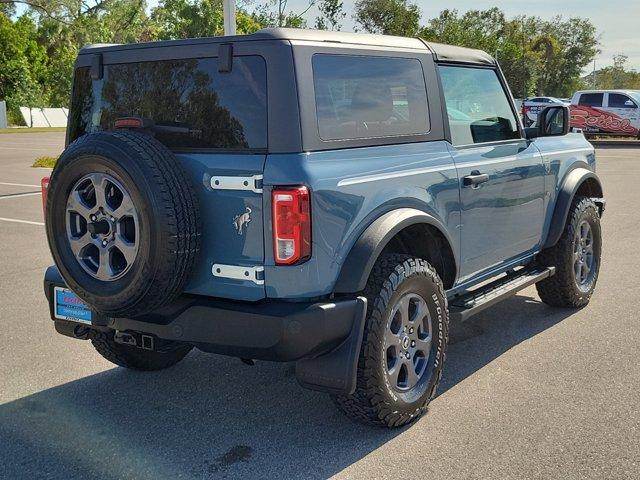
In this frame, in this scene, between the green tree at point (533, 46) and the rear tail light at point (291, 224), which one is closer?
the rear tail light at point (291, 224)

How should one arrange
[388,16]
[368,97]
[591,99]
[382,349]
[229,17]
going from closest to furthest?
1. [382,349]
2. [368,97]
3. [229,17]
4. [591,99]
5. [388,16]

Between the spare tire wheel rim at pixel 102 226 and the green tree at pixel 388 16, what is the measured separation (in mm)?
40995

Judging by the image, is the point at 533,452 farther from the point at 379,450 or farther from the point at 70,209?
the point at 70,209

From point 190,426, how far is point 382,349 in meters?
1.07

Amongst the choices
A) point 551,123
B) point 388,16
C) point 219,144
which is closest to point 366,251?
point 219,144

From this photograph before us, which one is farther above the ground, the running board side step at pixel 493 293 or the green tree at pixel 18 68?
the green tree at pixel 18 68

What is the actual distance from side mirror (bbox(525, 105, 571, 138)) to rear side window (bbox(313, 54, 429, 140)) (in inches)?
52.3

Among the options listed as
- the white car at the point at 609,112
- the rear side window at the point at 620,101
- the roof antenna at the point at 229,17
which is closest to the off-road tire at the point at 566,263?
the roof antenna at the point at 229,17

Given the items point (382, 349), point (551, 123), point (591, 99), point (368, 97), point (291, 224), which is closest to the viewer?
point (291, 224)

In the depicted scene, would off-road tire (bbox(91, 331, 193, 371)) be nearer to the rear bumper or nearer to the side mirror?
the rear bumper

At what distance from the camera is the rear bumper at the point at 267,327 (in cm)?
311

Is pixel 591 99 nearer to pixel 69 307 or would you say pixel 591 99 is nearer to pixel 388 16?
pixel 388 16

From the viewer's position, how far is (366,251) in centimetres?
333

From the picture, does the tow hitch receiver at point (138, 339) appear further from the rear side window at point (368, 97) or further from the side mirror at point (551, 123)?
the side mirror at point (551, 123)
